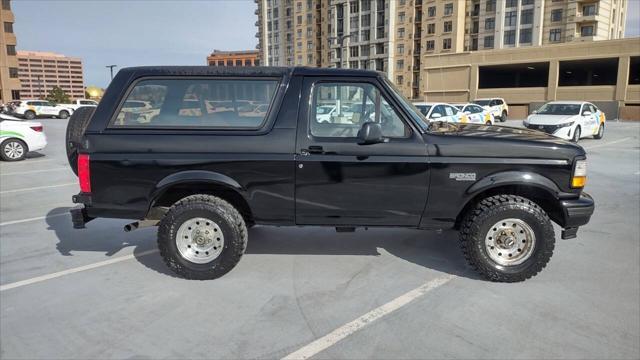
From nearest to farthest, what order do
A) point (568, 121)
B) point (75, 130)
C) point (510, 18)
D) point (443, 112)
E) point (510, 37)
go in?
point (75, 130), point (568, 121), point (443, 112), point (510, 18), point (510, 37)

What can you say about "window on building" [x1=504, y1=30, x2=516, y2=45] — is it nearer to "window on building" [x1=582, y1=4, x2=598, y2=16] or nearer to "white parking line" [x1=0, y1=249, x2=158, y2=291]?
"window on building" [x1=582, y1=4, x2=598, y2=16]

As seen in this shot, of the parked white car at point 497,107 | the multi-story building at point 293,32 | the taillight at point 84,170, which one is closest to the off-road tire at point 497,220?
the taillight at point 84,170

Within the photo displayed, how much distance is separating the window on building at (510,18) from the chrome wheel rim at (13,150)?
69.9 m

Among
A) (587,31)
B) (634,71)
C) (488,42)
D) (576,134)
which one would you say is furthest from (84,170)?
(488,42)

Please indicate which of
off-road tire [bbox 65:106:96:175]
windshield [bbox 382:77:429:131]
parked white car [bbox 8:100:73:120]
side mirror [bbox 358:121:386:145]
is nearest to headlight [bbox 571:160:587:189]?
windshield [bbox 382:77:429:131]

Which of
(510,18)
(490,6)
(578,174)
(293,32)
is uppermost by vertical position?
(293,32)

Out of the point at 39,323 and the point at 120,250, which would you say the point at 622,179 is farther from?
the point at 39,323

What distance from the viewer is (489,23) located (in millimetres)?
70062

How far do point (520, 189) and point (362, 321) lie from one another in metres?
2.17

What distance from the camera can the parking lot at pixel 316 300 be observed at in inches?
129

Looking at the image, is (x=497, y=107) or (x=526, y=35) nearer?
(x=497, y=107)

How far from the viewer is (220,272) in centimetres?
449

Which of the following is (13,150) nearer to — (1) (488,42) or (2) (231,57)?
(1) (488,42)

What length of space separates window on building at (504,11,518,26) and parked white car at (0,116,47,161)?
69.4 m
